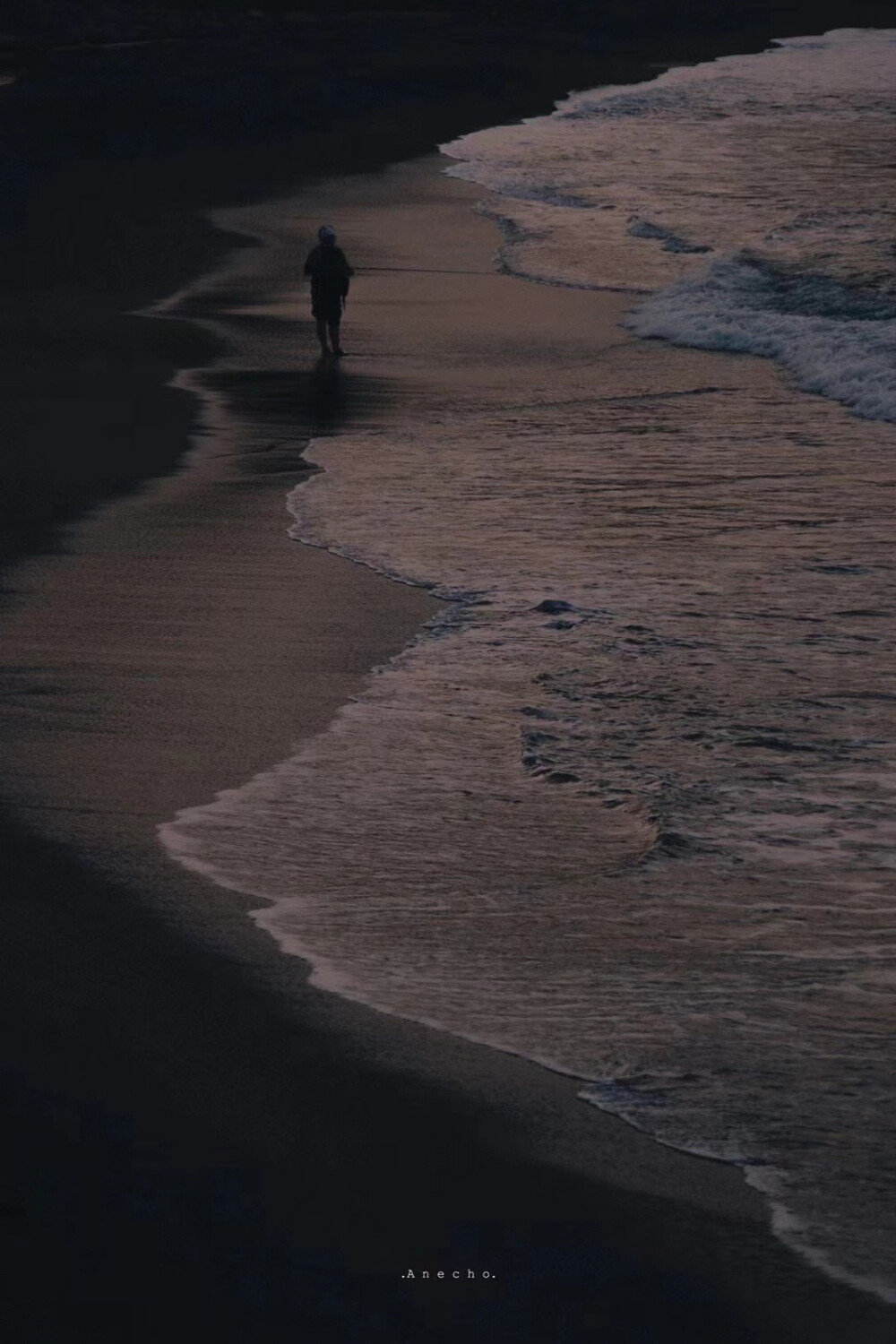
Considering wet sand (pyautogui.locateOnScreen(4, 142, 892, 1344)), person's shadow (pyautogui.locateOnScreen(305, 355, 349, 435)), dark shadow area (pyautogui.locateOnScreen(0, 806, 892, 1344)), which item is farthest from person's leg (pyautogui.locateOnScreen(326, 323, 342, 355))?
dark shadow area (pyautogui.locateOnScreen(0, 806, 892, 1344))

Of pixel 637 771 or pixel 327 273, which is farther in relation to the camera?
pixel 327 273

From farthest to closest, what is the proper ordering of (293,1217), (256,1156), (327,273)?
(327,273) < (256,1156) < (293,1217)

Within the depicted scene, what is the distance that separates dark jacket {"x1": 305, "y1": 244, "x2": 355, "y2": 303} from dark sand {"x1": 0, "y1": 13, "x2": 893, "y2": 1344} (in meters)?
10.3

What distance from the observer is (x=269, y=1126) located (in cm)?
538

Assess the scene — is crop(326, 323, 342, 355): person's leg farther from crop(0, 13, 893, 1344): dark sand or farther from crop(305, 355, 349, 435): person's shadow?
crop(0, 13, 893, 1344): dark sand

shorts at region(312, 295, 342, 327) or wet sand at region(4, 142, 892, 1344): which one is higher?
shorts at region(312, 295, 342, 327)

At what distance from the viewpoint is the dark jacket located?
1811cm

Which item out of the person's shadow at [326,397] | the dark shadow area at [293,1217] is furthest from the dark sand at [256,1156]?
the person's shadow at [326,397]

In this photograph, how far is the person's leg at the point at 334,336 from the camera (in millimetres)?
18281

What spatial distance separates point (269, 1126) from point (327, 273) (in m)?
13.6

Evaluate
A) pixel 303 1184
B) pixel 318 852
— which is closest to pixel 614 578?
pixel 318 852

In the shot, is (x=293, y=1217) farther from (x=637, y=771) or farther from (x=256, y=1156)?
(x=637, y=771)

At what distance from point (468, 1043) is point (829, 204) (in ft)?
87.8

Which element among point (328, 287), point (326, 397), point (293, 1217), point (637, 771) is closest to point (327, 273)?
point (328, 287)
